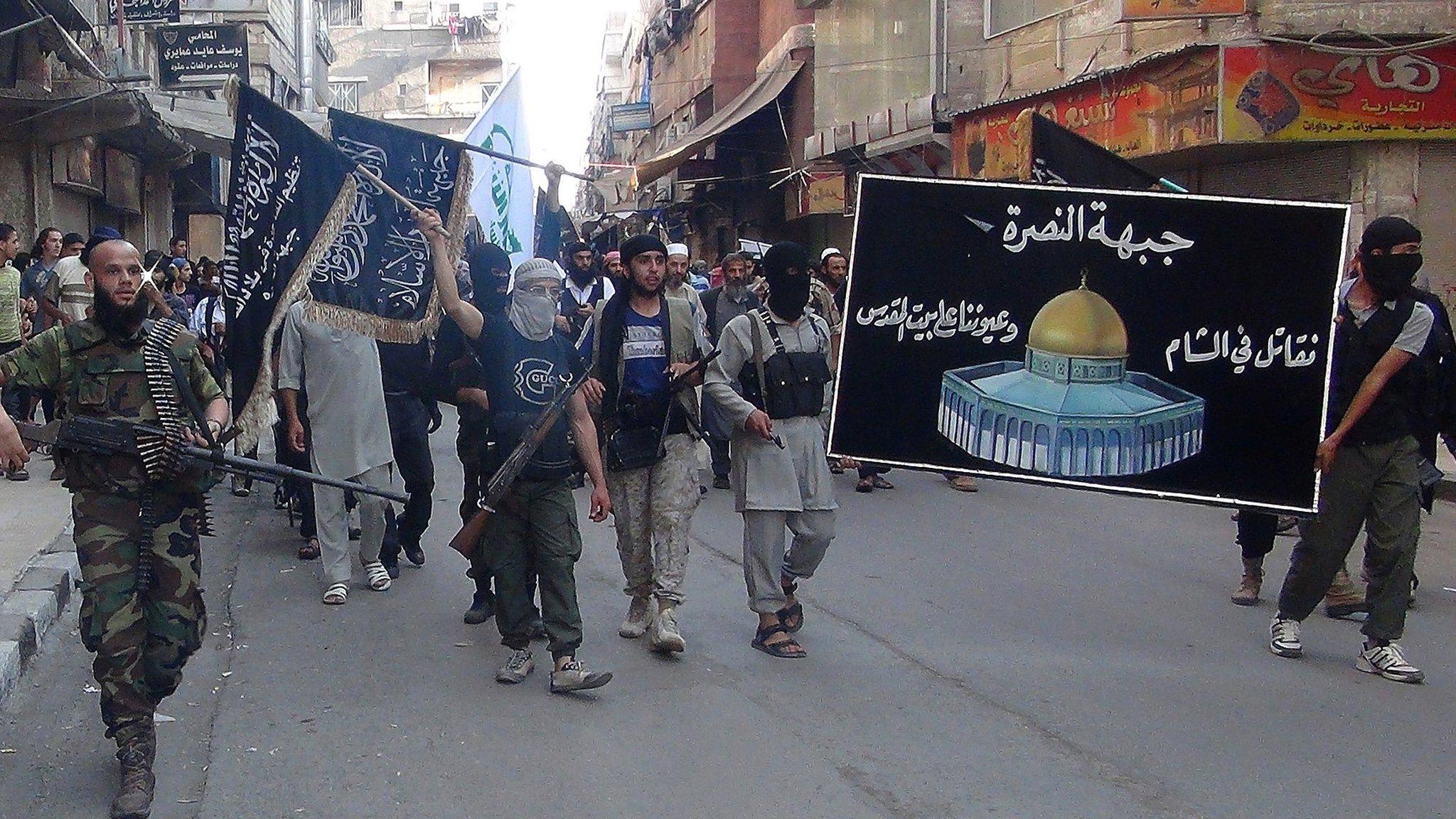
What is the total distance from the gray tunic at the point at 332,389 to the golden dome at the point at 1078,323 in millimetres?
3402

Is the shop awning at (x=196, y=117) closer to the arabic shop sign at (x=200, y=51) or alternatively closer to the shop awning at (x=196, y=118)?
the shop awning at (x=196, y=118)

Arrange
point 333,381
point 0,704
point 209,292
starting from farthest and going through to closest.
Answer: point 209,292 → point 333,381 → point 0,704

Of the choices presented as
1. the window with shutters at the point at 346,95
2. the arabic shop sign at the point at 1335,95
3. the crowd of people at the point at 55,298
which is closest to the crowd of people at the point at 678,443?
the crowd of people at the point at 55,298

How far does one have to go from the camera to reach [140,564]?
14.4 ft

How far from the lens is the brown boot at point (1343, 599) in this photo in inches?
271

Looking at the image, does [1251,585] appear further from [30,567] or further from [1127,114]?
[1127,114]

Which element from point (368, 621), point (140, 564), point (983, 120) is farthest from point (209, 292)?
point (983, 120)

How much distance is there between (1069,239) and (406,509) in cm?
382

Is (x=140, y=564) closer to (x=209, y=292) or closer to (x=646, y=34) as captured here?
(x=209, y=292)

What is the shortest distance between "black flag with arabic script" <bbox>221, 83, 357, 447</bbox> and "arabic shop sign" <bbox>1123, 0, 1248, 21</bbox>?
380 inches

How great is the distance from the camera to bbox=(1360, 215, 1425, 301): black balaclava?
568 centimetres

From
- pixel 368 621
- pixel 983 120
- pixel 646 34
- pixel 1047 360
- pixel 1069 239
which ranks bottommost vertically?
pixel 368 621

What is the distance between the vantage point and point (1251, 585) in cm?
714

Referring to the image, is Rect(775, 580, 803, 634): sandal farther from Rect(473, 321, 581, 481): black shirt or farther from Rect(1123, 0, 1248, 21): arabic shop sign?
Rect(1123, 0, 1248, 21): arabic shop sign
